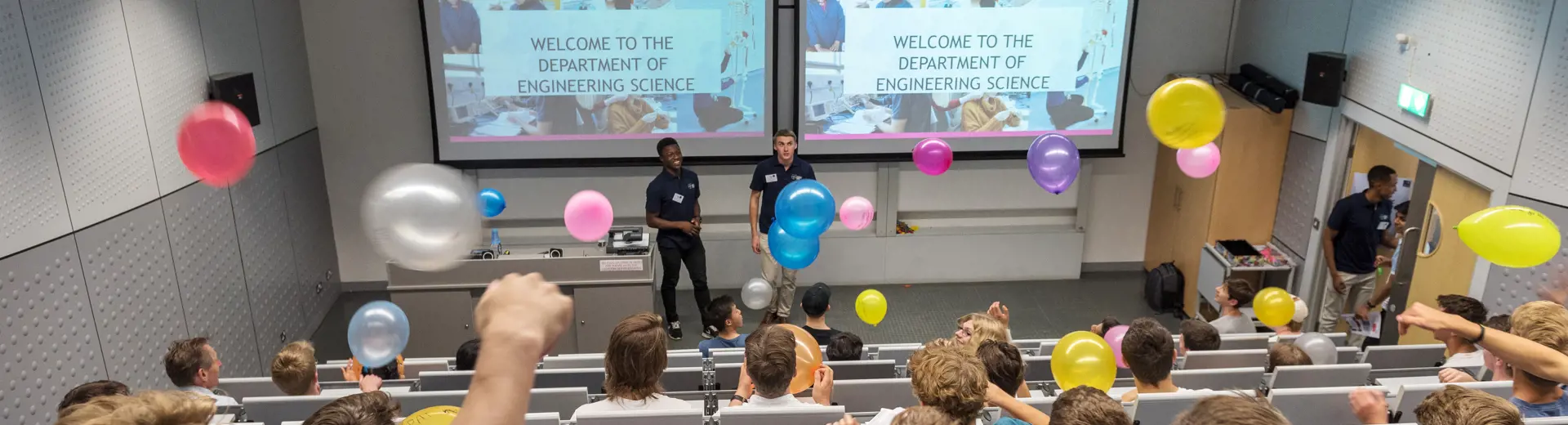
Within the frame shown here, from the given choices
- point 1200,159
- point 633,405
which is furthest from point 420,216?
point 1200,159

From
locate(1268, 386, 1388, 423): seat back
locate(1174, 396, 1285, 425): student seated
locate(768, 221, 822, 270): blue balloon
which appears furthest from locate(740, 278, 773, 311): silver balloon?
locate(1174, 396, 1285, 425): student seated

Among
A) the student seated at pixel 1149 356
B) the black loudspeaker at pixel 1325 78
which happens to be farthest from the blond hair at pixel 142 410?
the black loudspeaker at pixel 1325 78

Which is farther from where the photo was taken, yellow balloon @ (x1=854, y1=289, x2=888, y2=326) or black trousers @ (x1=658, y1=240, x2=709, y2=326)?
black trousers @ (x1=658, y1=240, x2=709, y2=326)

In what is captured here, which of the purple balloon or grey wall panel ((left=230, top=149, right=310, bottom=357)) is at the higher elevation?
the purple balloon

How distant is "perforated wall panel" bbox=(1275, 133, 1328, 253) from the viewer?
6.29 metres

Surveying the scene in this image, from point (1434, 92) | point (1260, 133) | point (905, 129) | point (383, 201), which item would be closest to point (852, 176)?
point (905, 129)

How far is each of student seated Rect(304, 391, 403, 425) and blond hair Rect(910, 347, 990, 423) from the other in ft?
4.98

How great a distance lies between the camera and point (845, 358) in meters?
4.18

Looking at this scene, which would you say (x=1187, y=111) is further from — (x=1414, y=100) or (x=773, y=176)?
(x=773, y=176)

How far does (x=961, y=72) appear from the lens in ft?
22.5

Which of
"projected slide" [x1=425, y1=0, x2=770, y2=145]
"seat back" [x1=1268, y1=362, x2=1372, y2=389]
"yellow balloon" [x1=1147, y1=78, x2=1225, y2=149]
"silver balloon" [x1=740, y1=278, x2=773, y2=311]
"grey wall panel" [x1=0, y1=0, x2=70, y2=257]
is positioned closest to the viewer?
"seat back" [x1=1268, y1=362, x2=1372, y2=389]

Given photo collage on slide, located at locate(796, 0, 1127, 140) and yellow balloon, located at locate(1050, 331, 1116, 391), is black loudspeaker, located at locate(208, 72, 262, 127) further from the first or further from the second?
yellow balloon, located at locate(1050, 331, 1116, 391)

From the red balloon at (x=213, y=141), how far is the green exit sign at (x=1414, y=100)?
6.07 metres

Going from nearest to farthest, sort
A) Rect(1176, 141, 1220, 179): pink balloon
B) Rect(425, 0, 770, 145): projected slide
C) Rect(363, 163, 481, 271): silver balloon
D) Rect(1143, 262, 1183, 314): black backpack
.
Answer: Rect(363, 163, 481, 271): silver balloon, Rect(1176, 141, 1220, 179): pink balloon, Rect(425, 0, 770, 145): projected slide, Rect(1143, 262, 1183, 314): black backpack
